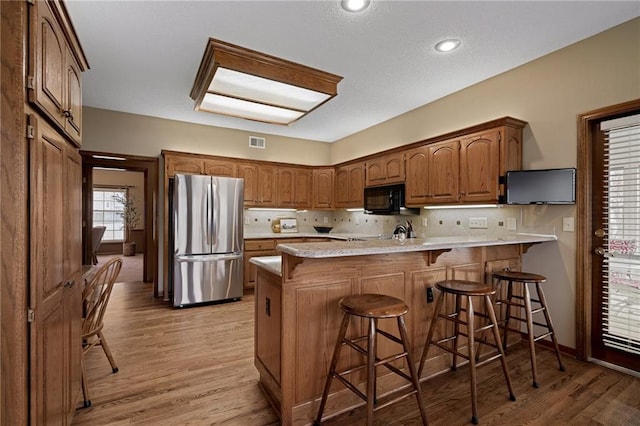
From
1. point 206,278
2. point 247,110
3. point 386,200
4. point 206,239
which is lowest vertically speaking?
point 206,278

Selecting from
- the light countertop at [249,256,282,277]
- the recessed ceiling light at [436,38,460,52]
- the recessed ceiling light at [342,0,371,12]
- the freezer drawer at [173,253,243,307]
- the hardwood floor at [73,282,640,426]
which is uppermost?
the recessed ceiling light at [342,0,371,12]

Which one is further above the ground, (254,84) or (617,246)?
(254,84)

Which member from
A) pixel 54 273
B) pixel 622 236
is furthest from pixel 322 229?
pixel 54 273

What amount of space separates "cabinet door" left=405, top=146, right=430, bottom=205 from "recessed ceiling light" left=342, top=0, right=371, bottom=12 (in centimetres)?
195

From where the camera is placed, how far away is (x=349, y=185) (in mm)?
5301

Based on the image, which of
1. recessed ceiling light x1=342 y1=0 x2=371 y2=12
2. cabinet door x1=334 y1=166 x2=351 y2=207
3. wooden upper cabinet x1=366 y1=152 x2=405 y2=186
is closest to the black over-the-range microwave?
wooden upper cabinet x1=366 y1=152 x2=405 y2=186

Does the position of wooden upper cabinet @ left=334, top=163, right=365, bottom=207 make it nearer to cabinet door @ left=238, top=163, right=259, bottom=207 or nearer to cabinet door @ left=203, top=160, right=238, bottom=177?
cabinet door @ left=238, top=163, right=259, bottom=207

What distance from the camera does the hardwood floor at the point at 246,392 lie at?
189 cm

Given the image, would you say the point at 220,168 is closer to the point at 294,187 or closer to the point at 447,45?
the point at 294,187

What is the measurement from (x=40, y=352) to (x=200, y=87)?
265 cm

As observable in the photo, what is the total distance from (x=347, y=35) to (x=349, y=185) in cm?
290

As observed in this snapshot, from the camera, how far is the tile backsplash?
3.19m

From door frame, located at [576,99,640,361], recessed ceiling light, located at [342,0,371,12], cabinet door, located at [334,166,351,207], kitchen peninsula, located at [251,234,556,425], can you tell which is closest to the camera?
kitchen peninsula, located at [251,234,556,425]

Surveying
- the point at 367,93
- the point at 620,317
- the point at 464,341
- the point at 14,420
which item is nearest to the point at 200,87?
the point at 367,93
